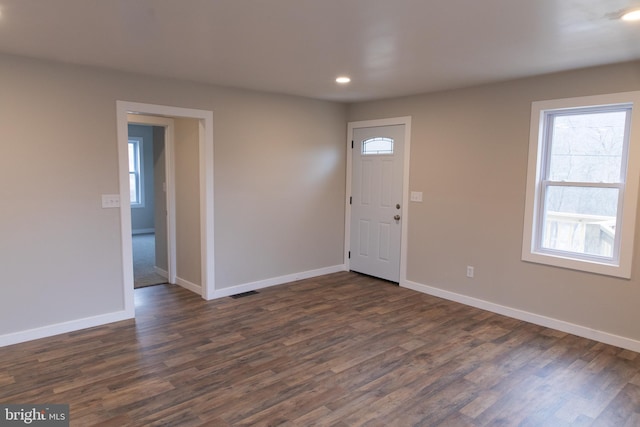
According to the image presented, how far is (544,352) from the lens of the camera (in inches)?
134

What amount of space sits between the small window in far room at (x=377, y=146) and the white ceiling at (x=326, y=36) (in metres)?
1.40

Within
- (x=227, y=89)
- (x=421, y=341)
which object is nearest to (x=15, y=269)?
(x=227, y=89)

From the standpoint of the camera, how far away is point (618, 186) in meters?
3.53

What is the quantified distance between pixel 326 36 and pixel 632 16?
1.81 m

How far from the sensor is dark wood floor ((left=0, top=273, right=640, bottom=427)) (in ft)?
8.30

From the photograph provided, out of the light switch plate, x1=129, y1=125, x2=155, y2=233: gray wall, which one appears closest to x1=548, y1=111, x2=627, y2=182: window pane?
the light switch plate

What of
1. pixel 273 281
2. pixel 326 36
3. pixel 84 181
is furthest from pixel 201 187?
pixel 326 36

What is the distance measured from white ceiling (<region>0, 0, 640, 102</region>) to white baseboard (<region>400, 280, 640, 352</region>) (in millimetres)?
2327

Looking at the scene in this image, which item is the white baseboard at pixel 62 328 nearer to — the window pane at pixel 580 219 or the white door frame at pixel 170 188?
the white door frame at pixel 170 188

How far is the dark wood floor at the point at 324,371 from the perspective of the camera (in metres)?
2.53

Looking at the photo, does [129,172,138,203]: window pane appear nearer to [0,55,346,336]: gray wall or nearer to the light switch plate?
[0,55,346,336]: gray wall

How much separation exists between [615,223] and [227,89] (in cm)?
403

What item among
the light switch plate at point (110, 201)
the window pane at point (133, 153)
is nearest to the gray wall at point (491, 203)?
the light switch plate at point (110, 201)

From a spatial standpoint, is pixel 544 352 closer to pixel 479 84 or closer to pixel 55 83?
pixel 479 84
